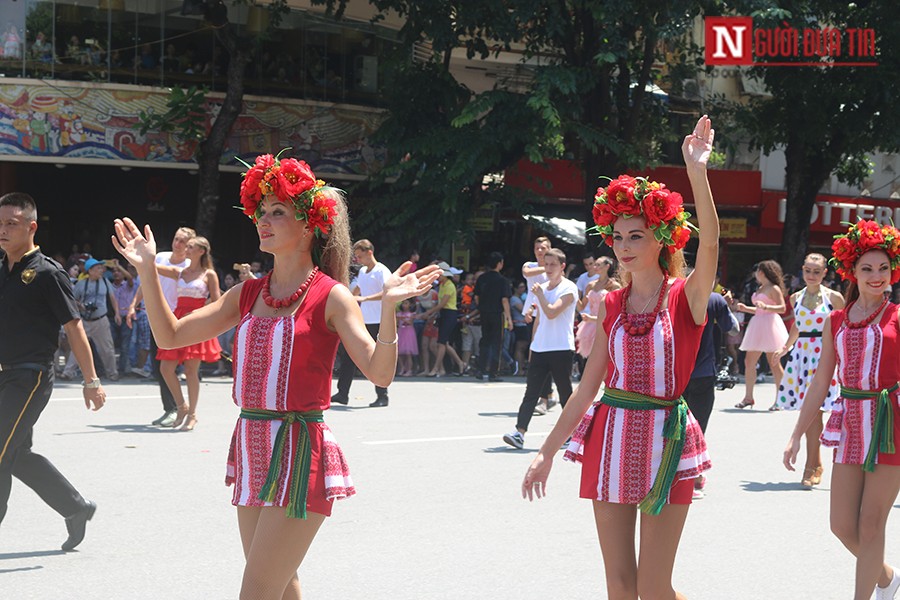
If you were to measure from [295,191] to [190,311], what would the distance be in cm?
758

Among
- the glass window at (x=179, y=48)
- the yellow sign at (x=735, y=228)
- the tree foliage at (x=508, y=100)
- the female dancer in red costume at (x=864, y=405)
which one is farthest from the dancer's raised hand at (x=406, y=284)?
the yellow sign at (x=735, y=228)

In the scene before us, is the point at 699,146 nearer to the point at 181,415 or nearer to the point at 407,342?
the point at 181,415

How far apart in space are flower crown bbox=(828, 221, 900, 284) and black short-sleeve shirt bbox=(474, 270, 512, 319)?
12046 mm

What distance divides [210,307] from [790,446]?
113 inches

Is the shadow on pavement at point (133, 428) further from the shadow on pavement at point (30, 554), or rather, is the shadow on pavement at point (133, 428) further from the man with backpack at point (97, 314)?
the man with backpack at point (97, 314)

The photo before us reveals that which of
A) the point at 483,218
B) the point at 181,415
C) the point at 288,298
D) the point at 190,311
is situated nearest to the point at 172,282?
the point at 190,311

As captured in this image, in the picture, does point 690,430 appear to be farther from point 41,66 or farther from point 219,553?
point 41,66

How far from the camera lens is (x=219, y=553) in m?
6.91

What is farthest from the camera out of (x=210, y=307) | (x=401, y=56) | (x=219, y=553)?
(x=401, y=56)

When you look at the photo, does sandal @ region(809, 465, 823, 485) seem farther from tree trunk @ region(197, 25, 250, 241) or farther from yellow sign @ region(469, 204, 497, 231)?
tree trunk @ region(197, 25, 250, 241)

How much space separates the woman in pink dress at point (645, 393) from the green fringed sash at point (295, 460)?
87 cm

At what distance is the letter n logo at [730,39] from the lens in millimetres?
22859

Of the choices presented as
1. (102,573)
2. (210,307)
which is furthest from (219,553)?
(210,307)

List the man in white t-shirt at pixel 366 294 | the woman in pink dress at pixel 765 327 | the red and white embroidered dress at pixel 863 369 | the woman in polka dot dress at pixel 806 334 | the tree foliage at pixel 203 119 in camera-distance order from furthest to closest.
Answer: the tree foliage at pixel 203 119 → the woman in pink dress at pixel 765 327 → the man in white t-shirt at pixel 366 294 → the woman in polka dot dress at pixel 806 334 → the red and white embroidered dress at pixel 863 369
